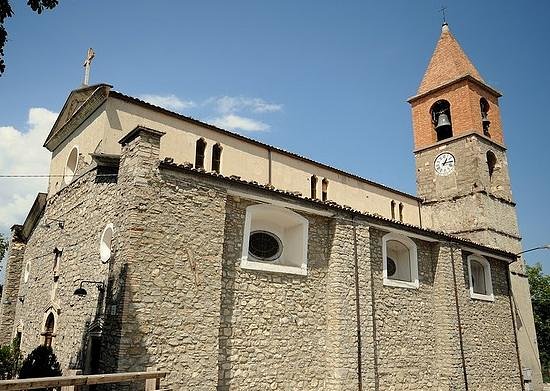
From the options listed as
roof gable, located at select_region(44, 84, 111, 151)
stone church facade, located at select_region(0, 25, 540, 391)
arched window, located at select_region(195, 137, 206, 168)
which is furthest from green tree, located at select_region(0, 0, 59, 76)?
Answer: arched window, located at select_region(195, 137, 206, 168)

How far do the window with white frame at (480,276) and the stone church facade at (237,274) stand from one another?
85 mm

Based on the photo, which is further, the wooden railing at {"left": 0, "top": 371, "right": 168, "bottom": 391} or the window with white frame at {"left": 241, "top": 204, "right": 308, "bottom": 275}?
the window with white frame at {"left": 241, "top": 204, "right": 308, "bottom": 275}

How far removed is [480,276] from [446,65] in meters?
11.0

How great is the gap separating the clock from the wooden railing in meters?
17.4

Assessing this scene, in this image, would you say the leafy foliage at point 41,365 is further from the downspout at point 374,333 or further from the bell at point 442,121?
the bell at point 442,121

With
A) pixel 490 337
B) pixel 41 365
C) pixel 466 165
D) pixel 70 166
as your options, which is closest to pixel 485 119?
pixel 466 165

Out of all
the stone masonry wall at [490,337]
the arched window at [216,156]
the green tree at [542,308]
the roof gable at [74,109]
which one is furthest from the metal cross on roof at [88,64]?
the green tree at [542,308]

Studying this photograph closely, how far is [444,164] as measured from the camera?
21062 millimetres

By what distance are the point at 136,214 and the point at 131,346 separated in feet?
7.88

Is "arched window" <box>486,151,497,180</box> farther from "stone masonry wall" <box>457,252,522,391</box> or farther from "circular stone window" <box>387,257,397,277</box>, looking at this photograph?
"circular stone window" <box>387,257,397,277</box>

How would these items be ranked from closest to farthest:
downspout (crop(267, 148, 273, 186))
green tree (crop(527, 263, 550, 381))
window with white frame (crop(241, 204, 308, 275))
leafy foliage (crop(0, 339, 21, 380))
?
window with white frame (crop(241, 204, 308, 275)) → leafy foliage (crop(0, 339, 21, 380)) → downspout (crop(267, 148, 273, 186)) → green tree (crop(527, 263, 550, 381))

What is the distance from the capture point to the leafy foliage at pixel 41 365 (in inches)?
380

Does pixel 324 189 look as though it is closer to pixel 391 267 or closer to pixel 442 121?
pixel 391 267

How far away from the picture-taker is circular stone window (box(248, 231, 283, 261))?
36.3ft
